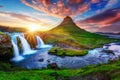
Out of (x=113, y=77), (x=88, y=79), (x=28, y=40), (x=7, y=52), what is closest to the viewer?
(x=113, y=77)

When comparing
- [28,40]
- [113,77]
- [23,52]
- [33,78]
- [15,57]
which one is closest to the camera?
[113,77]

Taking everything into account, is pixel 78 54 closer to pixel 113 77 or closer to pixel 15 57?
pixel 15 57

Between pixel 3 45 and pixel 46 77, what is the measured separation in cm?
3077

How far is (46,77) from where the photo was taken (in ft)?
120

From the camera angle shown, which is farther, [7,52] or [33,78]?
[7,52]

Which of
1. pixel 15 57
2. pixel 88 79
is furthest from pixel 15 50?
pixel 88 79

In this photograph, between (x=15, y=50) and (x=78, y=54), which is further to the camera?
(x=78, y=54)

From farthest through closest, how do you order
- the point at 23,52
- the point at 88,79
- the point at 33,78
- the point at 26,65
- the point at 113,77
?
the point at 23,52, the point at 26,65, the point at 33,78, the point at 88,79, the point at 113,77

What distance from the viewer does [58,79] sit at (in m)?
35.8

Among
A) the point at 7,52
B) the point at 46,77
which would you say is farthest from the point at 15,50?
the point at 46,77

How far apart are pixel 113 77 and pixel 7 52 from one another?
1780 inches

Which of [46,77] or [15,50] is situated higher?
[15,50]

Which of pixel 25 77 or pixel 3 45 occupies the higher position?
pixel 3 45

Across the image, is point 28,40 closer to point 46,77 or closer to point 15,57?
point 15,57
